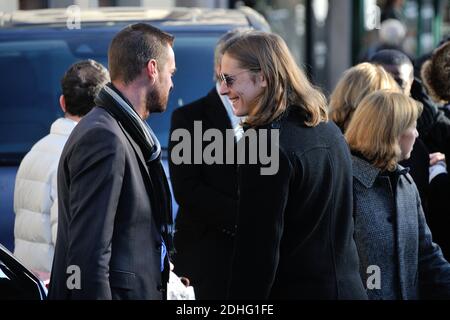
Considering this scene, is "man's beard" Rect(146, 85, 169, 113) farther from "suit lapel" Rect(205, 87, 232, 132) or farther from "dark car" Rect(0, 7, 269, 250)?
"dark car" Rect(0, 7, 269, 250)

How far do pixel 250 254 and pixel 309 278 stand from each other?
222 millimetres

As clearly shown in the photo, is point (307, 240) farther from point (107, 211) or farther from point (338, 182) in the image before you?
point (107, 211)

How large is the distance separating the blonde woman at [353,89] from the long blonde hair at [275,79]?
5.20ft

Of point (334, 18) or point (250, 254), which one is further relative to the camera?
point (334, 18)

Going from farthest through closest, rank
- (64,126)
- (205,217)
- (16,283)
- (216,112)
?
1. (216,112)
2. (205,217)
3. (64,126)
4. (16,283)

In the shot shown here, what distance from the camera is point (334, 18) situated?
17.5m

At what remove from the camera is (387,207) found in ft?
14.9

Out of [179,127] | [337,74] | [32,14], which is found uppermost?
[32,14]

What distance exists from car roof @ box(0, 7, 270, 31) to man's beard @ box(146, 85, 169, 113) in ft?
9.26

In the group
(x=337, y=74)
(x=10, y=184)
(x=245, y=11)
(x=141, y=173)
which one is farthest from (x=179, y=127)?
(x=337, y=74)

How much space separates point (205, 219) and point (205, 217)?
0.05 ft

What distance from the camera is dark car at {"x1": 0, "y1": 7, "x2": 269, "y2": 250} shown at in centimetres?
644

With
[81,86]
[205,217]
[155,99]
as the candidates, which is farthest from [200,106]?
[155,99]

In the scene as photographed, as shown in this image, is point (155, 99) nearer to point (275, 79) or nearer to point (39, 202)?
point (275, 79)
